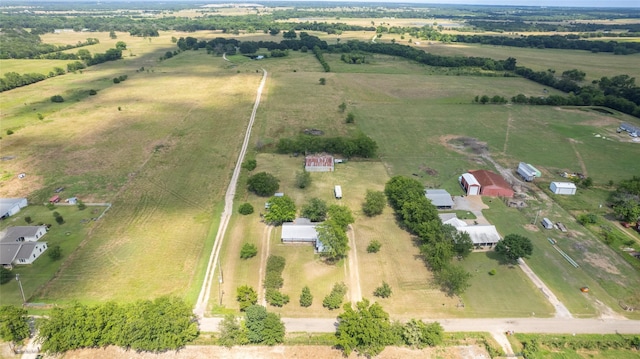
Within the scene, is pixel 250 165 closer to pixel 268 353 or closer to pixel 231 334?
pixel 231 334

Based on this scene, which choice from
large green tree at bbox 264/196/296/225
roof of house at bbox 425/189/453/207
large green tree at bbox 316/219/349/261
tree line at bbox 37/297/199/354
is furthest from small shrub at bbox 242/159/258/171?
tree line at bbox 37/297/199/354

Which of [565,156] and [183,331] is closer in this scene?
[183,331]

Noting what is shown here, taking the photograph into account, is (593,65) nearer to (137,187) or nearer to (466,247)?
(466,247)

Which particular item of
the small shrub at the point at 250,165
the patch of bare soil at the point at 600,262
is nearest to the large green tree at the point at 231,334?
the small shrub at the point at 250,165

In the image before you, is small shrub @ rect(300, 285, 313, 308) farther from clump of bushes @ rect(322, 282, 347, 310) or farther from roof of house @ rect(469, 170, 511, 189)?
roof of house @ rect(469, 170, 511, 189)

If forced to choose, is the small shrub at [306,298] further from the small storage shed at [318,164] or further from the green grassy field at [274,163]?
the small storage shed at [318,164]

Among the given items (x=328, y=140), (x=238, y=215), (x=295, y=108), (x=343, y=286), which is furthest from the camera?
(x=295, y=108)

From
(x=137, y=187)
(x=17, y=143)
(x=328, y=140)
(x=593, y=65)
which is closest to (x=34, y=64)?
(x=17, y=143)
